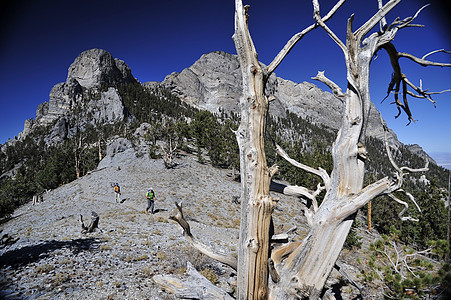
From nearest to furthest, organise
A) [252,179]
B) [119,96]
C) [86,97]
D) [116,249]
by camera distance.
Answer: [252,179] → [116,249] → [119,96] → [86,97]

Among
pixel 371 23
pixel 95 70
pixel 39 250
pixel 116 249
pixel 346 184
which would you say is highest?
pixel 95 70

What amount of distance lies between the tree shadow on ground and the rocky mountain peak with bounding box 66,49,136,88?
4709 inches

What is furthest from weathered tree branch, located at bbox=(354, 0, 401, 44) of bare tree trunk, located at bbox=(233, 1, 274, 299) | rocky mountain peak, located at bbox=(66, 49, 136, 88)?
rocky mountain peak, located at bbox=(66, 49, 136, 88)

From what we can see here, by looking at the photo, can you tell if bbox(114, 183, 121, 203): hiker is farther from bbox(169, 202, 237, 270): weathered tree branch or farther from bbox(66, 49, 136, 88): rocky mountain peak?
bbox(66, 49, 136, 88): rocky mountain peak

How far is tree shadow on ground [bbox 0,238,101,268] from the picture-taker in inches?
260

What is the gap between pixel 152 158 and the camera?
32.5m

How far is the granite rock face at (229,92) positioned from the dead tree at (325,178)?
132127 millimetres

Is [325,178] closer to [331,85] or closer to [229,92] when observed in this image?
[331,85]

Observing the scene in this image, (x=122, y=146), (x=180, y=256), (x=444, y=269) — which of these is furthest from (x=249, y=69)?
(x=122, y=146)

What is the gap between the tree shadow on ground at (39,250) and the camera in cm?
661

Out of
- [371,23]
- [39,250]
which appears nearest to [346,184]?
[371,23]

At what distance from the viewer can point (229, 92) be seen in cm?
14362

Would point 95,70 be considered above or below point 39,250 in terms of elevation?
above

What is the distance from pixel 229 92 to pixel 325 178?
146507mm
